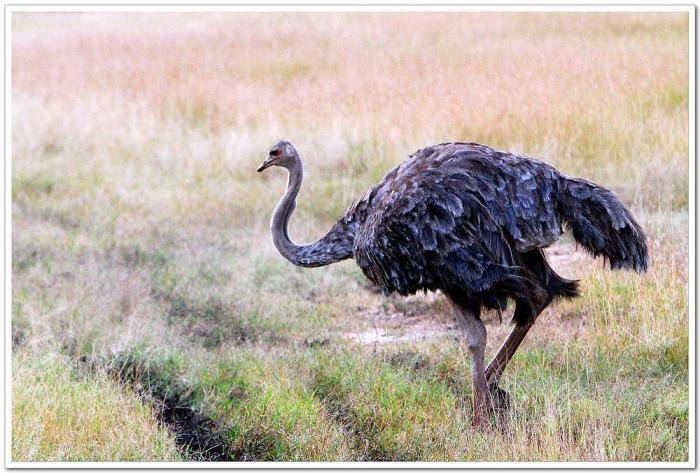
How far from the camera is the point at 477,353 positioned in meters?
5.47

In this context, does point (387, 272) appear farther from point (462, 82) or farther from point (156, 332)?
point (462, 82)

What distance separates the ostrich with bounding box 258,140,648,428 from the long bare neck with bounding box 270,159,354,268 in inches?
4.9

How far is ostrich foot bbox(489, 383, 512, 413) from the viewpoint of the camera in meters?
5.67

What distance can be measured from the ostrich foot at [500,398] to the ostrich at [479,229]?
6 cm

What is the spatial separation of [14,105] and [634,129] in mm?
6897

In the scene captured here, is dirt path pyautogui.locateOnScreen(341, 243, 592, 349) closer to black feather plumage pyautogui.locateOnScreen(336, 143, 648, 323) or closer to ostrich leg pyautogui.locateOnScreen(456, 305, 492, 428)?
ostrich leg pyautogui.locateOnScreen(456, 305, 492, 428)

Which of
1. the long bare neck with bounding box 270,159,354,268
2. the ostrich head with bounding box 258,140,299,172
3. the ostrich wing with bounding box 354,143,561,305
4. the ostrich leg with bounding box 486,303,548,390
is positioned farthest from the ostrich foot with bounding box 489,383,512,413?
the ostrich head with bounding box 258,140,299,172

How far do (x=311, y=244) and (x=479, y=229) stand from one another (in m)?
1.00

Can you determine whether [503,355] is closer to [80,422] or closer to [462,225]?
[462,225]

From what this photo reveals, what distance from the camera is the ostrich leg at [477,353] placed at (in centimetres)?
544

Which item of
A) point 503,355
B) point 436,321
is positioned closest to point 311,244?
point 503,355

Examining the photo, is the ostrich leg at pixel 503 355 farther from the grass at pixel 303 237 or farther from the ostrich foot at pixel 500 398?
the grass at pixel 303 237

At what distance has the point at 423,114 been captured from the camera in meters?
9.36
